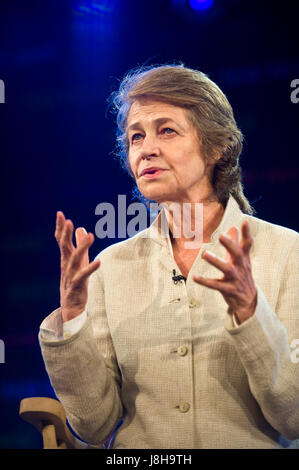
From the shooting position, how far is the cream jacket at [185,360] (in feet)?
4.21

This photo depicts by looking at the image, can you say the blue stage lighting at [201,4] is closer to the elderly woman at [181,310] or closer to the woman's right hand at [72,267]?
the elderly woman at [181,310]

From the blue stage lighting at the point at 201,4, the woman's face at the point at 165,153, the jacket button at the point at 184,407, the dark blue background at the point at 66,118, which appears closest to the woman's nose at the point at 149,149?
the woman's face at the point at 165,153

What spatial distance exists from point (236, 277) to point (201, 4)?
190 cm

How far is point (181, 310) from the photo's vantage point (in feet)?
4.99

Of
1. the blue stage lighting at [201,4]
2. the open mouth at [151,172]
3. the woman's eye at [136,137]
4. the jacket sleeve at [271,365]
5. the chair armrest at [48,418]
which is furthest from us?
the blue stage lighting at [201,4]

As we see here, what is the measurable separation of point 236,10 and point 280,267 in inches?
64.2

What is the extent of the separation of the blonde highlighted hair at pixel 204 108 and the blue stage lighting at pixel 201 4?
2.99 ft

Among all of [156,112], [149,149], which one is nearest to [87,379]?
[149,149]

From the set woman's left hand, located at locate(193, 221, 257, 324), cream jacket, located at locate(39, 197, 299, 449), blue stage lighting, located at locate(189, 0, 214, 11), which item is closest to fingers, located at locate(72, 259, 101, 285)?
cream jacket, located at locate(39, 197, 299, 449)

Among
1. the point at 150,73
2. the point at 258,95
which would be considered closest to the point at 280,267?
the point at 150,73

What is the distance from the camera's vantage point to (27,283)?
2932mm

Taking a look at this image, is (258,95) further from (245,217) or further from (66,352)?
(66,352)

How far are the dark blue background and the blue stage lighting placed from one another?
0.13 feet

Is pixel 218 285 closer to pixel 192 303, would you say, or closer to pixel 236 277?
pixel 236 277
